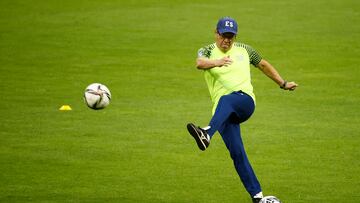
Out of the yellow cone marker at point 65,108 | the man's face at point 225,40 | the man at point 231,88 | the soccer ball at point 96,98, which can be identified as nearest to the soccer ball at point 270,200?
the man at point 231,88

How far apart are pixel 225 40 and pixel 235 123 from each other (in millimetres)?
1169

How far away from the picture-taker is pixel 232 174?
14.5m

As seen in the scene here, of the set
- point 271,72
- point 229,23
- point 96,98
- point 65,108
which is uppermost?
point 65,108

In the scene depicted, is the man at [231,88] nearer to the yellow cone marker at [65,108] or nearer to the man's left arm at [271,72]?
the man's left arm at [271,72]

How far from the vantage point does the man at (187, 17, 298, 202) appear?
37.4 feet

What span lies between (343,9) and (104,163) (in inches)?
765

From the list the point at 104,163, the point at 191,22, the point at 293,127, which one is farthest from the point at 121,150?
the point at 191,22

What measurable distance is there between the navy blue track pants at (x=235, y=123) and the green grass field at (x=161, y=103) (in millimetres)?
975

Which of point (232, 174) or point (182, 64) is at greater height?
point (182, 64)

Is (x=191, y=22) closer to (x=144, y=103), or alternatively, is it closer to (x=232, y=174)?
(x=144, y=103)

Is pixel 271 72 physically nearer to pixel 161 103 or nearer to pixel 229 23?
pixel 229 23

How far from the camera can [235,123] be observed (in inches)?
461

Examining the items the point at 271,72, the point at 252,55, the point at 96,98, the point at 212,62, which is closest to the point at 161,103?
the point at 96,98

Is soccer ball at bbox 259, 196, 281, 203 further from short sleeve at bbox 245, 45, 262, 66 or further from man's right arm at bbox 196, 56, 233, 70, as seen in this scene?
man's right arm at bbox 196, 56, 233, 70
